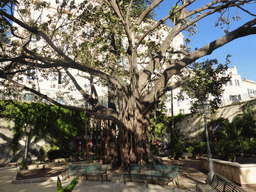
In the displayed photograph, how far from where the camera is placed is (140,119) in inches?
400

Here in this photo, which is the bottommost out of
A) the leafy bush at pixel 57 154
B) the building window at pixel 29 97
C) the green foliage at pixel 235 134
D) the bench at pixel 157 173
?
the bench at pixel 157 173

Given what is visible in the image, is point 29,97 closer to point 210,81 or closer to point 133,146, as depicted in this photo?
point 133,146

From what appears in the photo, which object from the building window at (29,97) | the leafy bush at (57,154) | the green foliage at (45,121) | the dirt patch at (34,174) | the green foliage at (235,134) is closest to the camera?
the dirt patch at (34,174)

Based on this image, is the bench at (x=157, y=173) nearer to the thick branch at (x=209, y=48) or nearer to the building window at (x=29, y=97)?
the thick branch at (x=209, y=48)

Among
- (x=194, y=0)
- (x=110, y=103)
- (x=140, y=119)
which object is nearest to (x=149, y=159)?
(x=140, y=119)

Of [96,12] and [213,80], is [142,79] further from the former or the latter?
[96,12]

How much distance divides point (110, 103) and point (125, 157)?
4.65 metres

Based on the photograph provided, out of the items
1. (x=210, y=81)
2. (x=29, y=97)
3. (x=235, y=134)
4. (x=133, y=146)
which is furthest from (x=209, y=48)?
(x=29, y=97)

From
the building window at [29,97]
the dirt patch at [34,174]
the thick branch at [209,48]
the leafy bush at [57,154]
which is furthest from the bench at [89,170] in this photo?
the building window at [29,97]

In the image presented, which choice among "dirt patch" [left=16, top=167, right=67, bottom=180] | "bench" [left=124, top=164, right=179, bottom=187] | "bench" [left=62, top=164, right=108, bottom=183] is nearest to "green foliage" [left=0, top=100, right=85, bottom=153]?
"dirt patch" [left=16, top=167, right=67, bottom=180]

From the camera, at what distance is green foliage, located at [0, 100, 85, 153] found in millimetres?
16109

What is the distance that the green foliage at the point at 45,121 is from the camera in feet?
52.9

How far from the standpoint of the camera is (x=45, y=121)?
58.3ft

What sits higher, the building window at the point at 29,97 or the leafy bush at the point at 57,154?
the building window at the point at 29,97
